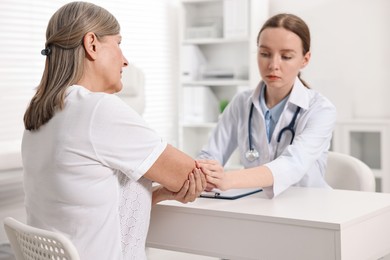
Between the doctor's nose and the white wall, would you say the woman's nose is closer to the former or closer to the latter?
the doctor's nose

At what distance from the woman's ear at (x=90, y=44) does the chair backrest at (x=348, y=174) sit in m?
1.21

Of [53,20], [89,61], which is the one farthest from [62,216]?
[53,20]

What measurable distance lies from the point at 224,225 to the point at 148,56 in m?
3.57

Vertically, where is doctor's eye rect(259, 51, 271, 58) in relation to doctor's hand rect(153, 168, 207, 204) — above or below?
above

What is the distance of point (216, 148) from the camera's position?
2.53 m

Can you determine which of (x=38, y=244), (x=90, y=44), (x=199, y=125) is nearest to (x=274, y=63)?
(x=90, y=44)

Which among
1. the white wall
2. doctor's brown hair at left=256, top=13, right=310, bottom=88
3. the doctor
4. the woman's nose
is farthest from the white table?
the white wall

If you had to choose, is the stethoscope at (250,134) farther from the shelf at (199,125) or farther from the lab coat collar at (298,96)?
the shelf at (199,125)

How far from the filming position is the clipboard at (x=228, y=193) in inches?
78.6

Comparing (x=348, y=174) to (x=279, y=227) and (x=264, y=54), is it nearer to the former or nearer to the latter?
(x=264, y=54)

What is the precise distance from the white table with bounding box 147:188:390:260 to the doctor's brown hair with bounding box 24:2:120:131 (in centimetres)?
51

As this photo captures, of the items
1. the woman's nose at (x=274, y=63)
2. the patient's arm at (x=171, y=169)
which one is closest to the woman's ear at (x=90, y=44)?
the patient's arm at (x=171, y=169)

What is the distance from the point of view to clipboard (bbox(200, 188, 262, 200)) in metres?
2.00

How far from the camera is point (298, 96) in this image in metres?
2.31
